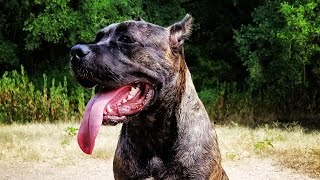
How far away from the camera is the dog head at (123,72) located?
11.5ft

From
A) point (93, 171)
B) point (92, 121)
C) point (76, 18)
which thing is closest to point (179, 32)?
point (92, 121)

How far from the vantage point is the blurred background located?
15.4 m

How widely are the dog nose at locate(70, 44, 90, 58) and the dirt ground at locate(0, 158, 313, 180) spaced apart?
17.6 ft

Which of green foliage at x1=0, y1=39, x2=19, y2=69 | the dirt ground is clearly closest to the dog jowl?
the dirt ground

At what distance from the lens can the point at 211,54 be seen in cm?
2055

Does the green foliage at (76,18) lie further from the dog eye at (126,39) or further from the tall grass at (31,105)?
the dog eye at (126,39)

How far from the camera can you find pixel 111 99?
361 cm

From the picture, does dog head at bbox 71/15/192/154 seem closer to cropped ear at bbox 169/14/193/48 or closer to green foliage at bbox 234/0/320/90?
cropped ear at bbox 169/14/193/48

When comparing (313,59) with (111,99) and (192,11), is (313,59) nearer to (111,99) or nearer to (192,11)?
(192,11)

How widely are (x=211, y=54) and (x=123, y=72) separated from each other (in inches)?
675

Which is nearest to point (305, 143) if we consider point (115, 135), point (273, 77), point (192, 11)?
point (115, 135)

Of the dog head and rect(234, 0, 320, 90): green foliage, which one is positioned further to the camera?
rect(234, 0, 320, 90): green foliage

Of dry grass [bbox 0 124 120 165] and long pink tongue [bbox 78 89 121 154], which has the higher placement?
long pink tongue [bbox 78 89 121 154]

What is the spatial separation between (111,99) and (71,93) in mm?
14817
